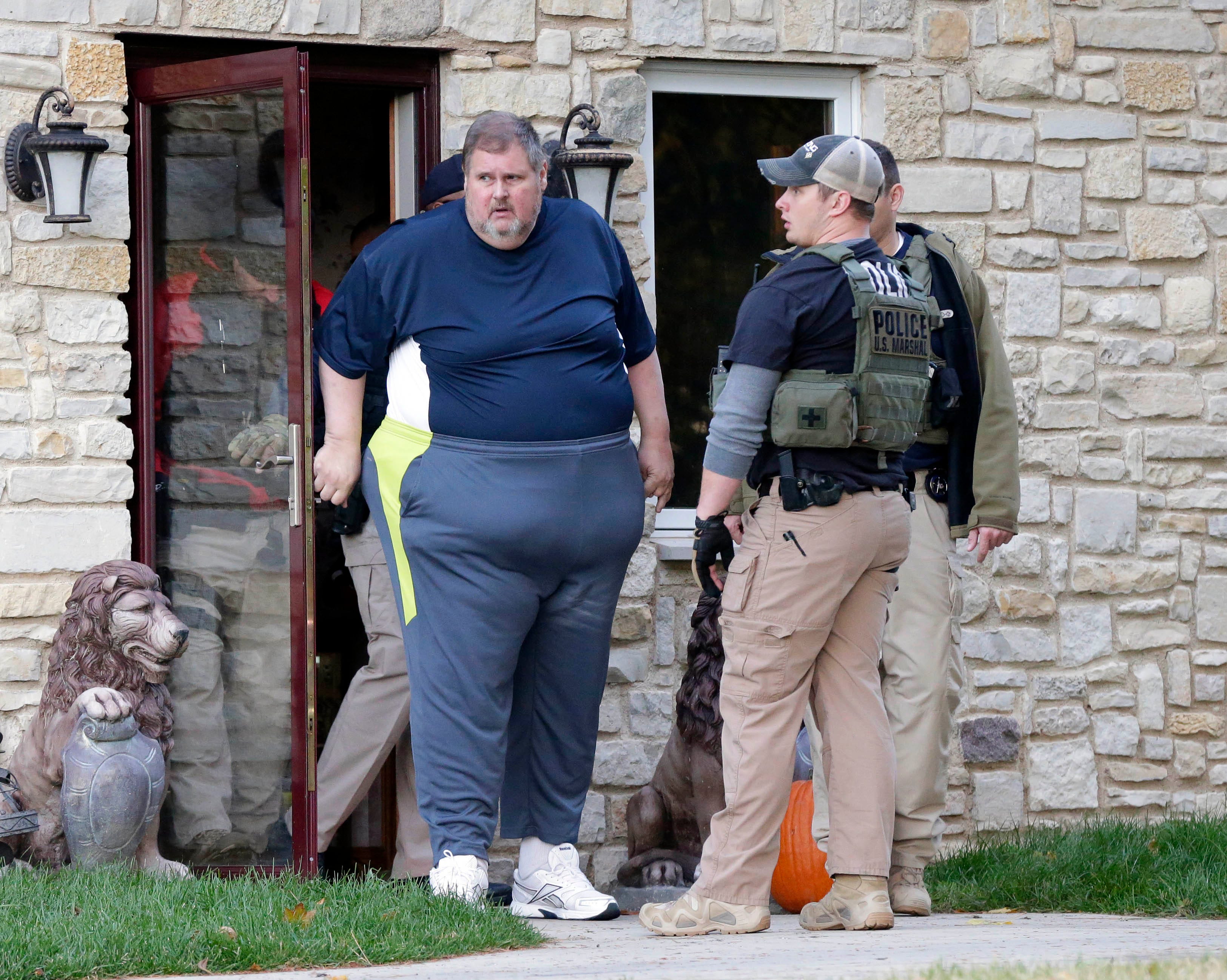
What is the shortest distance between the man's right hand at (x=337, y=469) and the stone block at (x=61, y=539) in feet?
4.01

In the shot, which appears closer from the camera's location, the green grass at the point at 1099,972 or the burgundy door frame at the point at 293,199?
the green grass at the point at 1099,972

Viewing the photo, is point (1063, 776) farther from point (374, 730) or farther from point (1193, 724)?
point (374, 730)

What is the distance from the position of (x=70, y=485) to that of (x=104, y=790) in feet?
3.82

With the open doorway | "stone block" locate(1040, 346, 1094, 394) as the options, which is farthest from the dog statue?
"stone block" locate(1040, 346, 1094, 394)

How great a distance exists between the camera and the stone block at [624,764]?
6.33 meters

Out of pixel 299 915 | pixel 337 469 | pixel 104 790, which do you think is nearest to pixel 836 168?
pixel 337 469

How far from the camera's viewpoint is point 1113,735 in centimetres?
667

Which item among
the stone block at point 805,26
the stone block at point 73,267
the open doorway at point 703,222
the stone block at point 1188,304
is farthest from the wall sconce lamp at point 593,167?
the stone block at point 1188,304

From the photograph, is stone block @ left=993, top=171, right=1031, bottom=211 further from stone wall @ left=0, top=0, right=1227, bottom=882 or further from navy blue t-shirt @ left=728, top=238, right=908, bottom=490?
navy blue t-shirt @ left=728, top=238, right=908, bottom=490

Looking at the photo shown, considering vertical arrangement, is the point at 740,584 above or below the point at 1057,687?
above

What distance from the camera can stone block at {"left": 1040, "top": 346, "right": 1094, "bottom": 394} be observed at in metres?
6.66

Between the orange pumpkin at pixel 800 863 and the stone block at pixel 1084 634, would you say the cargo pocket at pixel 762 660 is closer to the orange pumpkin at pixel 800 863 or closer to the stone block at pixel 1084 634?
the orange pumpkin at pixel 800 863

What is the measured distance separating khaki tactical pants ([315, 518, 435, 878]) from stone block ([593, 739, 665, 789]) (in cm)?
82

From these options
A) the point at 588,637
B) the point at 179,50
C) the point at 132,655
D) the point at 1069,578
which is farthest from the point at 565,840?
the point at 179,50
